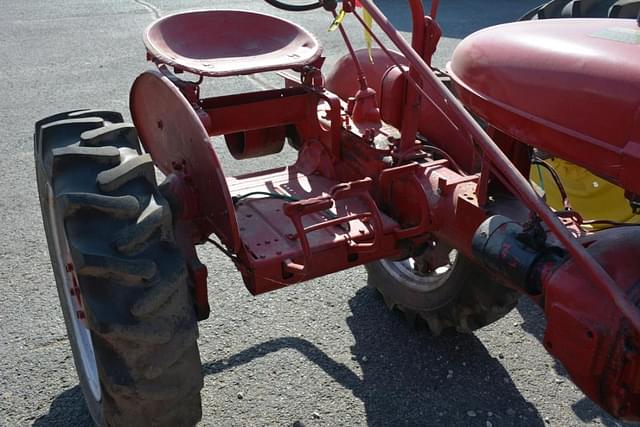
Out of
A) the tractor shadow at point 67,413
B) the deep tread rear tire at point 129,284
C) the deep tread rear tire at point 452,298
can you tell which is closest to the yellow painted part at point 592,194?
the deep tread rear tire at point 452,298

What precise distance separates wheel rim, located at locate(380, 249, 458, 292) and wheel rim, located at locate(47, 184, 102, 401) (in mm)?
1210

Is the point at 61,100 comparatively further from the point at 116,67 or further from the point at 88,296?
the point at 88,296

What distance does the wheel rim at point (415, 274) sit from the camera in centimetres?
264

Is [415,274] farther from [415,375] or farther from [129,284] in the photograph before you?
[129,284]

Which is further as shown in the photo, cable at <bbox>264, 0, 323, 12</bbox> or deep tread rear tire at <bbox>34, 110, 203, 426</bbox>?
cable at <bbox>264, 0, 323, 12</bbox>

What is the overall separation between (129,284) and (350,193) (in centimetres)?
69

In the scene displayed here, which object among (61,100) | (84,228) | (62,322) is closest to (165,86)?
(84,228)

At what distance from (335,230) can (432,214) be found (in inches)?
11.8

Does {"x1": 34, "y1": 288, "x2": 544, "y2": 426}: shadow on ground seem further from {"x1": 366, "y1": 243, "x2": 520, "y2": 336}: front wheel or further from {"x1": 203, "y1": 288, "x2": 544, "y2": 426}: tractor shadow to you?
{"x1": 366, "y1": 243, "x2": 520, "y2": 336}: front wheel

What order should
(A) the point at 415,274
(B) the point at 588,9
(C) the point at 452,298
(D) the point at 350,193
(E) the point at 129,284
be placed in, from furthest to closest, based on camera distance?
1. (B) the point at 588,9
2. (A) the point at 415,274
3. (C) the point at 452,298
4. (D) the point at 350,193
5. (E) the point at 129,284

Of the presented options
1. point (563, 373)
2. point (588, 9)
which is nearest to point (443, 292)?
point (563, 373)

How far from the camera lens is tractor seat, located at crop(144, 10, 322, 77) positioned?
7.46ft

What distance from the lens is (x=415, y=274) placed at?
2752mm

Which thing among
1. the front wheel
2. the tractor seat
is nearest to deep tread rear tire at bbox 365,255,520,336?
the front wheel
